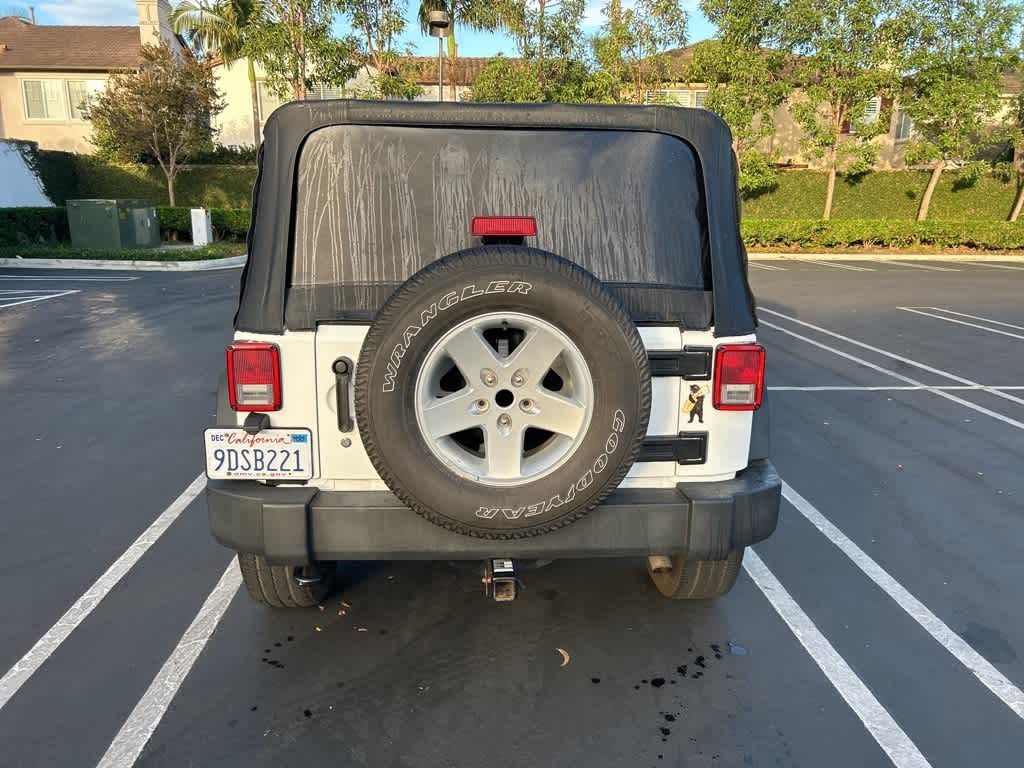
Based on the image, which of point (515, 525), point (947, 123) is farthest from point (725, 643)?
point (947, 123)

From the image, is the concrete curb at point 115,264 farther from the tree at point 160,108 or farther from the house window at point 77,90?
the house window at point 77,90

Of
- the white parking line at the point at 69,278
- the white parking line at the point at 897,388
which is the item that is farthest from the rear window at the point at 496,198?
the white parking line at the point at 69,278

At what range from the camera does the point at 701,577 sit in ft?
11.0

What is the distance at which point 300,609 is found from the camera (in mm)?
3428

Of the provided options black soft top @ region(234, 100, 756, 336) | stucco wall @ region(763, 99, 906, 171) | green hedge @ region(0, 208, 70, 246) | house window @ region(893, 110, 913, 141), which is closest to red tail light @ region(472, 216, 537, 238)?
black soft top @ region(234, 100, 756, 336)

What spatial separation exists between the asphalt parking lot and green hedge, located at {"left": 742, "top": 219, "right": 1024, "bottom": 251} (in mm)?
19120

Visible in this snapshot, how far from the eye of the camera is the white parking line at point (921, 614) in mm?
2946

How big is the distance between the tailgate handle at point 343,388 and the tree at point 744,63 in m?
23.3

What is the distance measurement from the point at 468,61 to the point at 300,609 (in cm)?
3722

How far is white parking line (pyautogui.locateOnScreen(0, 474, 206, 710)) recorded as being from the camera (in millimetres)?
2947

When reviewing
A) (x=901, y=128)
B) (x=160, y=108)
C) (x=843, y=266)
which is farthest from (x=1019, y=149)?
(x=160, y=108)

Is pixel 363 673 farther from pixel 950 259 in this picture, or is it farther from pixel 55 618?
pixel 950 259

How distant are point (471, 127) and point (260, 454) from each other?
4.61 ft

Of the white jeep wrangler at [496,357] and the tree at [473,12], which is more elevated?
the tree at [473,12]
